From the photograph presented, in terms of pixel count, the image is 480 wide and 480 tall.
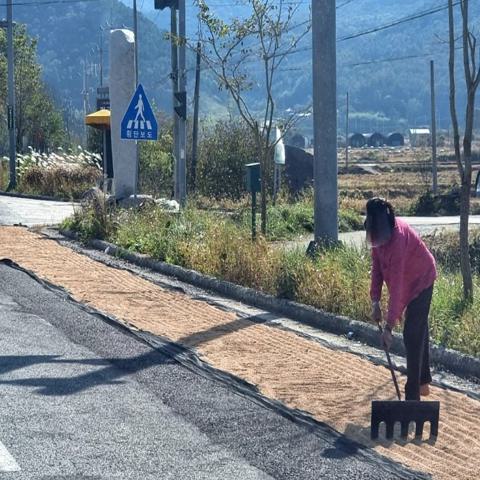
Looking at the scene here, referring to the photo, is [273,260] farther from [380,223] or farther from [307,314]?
[380,223]

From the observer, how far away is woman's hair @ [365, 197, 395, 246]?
7629 mm

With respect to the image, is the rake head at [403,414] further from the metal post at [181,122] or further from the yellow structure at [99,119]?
the yellow structure at [99,119]

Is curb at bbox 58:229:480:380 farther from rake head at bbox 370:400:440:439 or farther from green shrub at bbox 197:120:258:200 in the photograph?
green shrub at bbox 197:120:258:200

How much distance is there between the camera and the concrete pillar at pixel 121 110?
23.3 m

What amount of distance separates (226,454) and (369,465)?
0.91 m

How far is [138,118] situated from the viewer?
1859 centimetres

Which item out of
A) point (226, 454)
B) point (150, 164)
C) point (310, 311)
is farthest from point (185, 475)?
point (150, 164)

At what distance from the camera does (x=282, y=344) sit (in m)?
10.5

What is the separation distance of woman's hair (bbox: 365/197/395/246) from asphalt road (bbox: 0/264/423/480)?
138cm

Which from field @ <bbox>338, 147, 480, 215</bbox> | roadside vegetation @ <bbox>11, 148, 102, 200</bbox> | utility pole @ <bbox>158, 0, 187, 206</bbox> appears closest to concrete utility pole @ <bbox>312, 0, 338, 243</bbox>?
utility pole @ <bbox>158, 0, 187, 206</bbox>

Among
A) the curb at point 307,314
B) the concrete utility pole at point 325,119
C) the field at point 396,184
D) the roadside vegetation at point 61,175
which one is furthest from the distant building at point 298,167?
the concrete utility pole at point 325,119

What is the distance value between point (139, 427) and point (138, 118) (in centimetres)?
1160

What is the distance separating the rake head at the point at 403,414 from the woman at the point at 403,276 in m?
0.46

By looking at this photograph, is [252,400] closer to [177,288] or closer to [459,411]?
[459,411]
